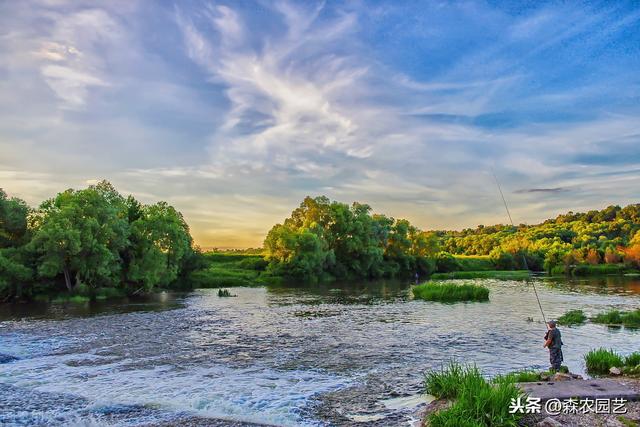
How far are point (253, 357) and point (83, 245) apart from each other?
38.0 meters

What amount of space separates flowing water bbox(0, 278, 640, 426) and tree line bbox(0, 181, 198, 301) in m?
9.76

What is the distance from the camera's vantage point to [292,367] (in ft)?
68.3

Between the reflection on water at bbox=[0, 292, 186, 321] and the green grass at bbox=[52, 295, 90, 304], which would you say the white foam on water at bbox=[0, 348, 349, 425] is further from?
the green grass at bbox=[52, 295, 90, 304]

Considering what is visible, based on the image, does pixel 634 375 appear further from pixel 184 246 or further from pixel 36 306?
pixel 184 246

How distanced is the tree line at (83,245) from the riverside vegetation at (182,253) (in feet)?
0.39

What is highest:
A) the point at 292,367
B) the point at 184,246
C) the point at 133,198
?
the point at 133,198

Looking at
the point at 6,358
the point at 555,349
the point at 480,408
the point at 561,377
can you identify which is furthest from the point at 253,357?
the point at 480,408

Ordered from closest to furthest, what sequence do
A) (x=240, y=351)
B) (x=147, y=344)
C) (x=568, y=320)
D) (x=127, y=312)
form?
1. (x=240, y=351)
2. (x=147, y=344)
3. (x=568, y=320)
4. (x=127, y=312)

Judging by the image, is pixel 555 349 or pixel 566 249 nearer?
pixel 555 349

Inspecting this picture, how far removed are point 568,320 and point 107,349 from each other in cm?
2902

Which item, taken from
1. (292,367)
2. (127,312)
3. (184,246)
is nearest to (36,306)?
(127,312)

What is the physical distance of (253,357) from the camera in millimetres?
23281

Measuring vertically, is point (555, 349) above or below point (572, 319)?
above

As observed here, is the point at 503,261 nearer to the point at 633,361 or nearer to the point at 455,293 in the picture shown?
the point at 455,293
